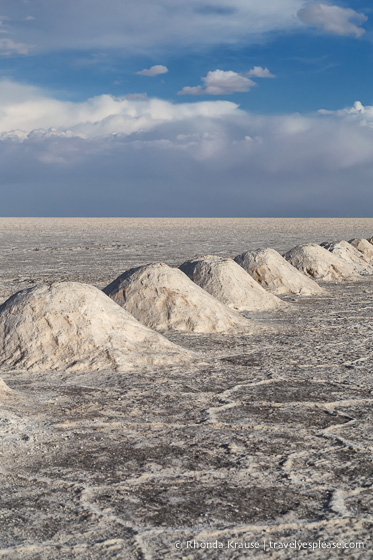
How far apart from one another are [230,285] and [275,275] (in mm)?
2627

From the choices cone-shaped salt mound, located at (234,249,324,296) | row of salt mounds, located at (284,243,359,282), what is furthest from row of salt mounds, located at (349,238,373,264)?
cone-shaped salt mound, located at (234,249,324,296)

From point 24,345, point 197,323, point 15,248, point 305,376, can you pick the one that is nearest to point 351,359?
point 305,376

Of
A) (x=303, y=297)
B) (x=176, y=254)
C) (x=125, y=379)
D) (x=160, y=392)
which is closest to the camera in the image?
(x=160, y=392)

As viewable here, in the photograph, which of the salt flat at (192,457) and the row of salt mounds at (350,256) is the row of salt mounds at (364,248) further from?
the salt flat at (192,457)

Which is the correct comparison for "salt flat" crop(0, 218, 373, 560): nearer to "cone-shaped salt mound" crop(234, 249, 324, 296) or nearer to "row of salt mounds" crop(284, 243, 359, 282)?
"cone-shaped salt mound" crop(234, 249, 324, 296)

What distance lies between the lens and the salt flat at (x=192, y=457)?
3484 mm

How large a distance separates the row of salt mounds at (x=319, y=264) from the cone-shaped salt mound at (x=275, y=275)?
2.38m

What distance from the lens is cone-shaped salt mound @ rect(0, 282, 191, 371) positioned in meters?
7.09

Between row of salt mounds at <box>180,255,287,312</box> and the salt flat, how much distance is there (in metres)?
3.27

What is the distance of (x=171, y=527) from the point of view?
3.55 metres

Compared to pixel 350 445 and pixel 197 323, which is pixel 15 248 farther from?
pixel 350 445

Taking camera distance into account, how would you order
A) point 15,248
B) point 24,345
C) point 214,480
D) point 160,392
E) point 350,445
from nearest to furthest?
1. point 214,480
2. point 350,445
3. point 160,392
4. point 24,345
5. point 15,248

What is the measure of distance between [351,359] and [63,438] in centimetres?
393

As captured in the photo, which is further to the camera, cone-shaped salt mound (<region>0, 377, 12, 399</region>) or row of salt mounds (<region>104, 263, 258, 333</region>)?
row of salt mounds (<region>104, 263, 258, 333</region>)
